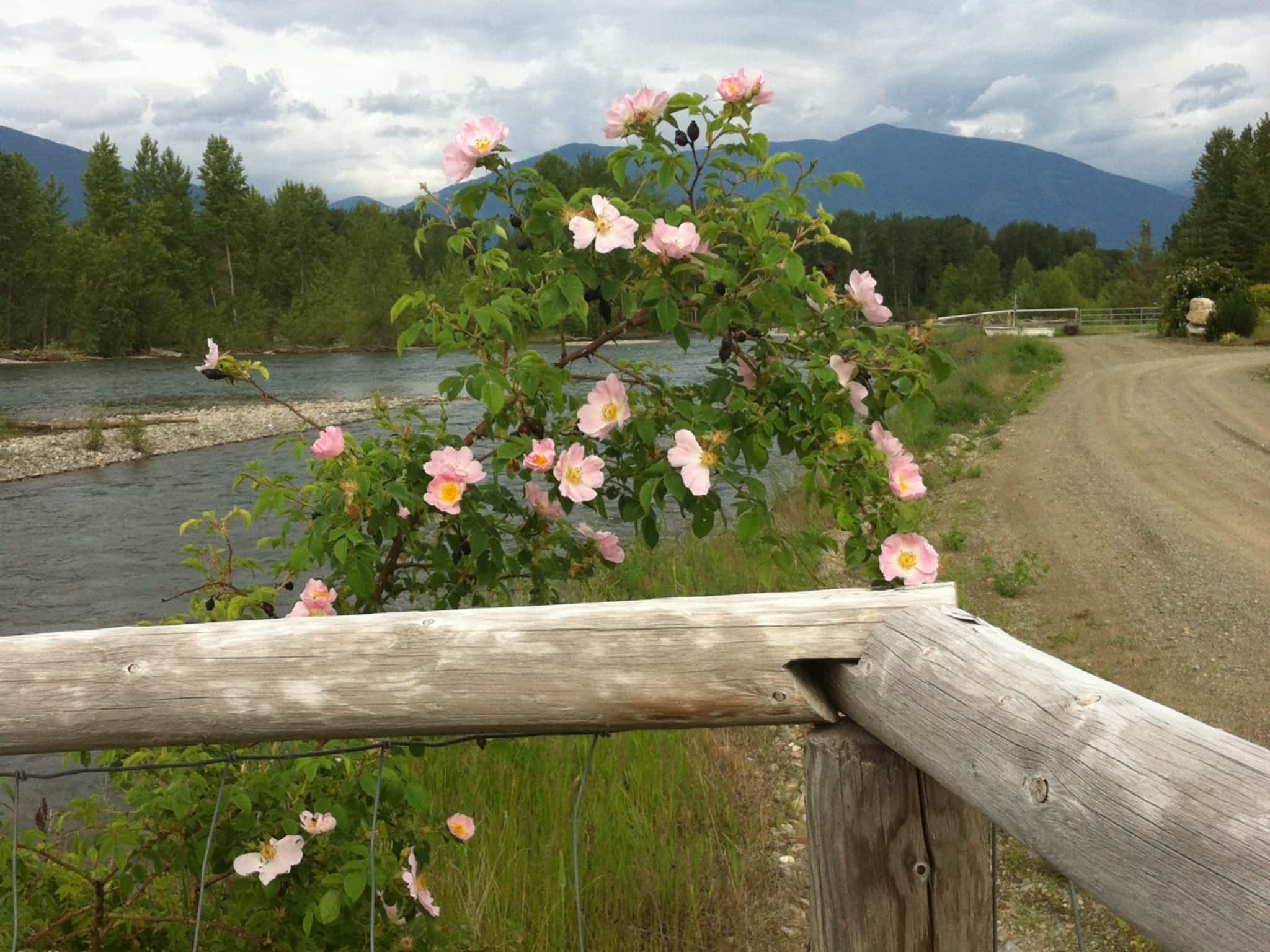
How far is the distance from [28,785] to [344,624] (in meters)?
5.41

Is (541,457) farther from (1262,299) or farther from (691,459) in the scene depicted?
(1262,299)

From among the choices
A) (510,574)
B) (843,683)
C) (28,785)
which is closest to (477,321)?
(510,574)

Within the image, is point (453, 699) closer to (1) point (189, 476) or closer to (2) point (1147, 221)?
(1) point (189, 476)

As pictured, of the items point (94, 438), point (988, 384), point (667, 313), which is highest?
point (667, 313)

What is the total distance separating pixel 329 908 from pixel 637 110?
1.75m

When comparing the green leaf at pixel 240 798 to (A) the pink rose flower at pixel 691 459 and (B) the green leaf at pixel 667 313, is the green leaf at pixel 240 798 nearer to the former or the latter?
(A) the pink rose flower at pixel 691 459

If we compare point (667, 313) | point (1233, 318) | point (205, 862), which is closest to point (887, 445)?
point (667, 313)

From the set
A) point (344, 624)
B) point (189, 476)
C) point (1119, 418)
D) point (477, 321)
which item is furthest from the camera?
point (189, 476)

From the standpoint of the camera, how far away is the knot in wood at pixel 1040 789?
98 centimetres

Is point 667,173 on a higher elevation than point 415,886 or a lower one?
higher

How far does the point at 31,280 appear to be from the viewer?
6706 centimetres

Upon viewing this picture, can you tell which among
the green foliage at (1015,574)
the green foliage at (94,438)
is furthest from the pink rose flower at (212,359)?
the green foliage at (94,438)

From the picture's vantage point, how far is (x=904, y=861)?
1.28 meters

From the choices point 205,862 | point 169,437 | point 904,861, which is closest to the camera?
point 904,861
